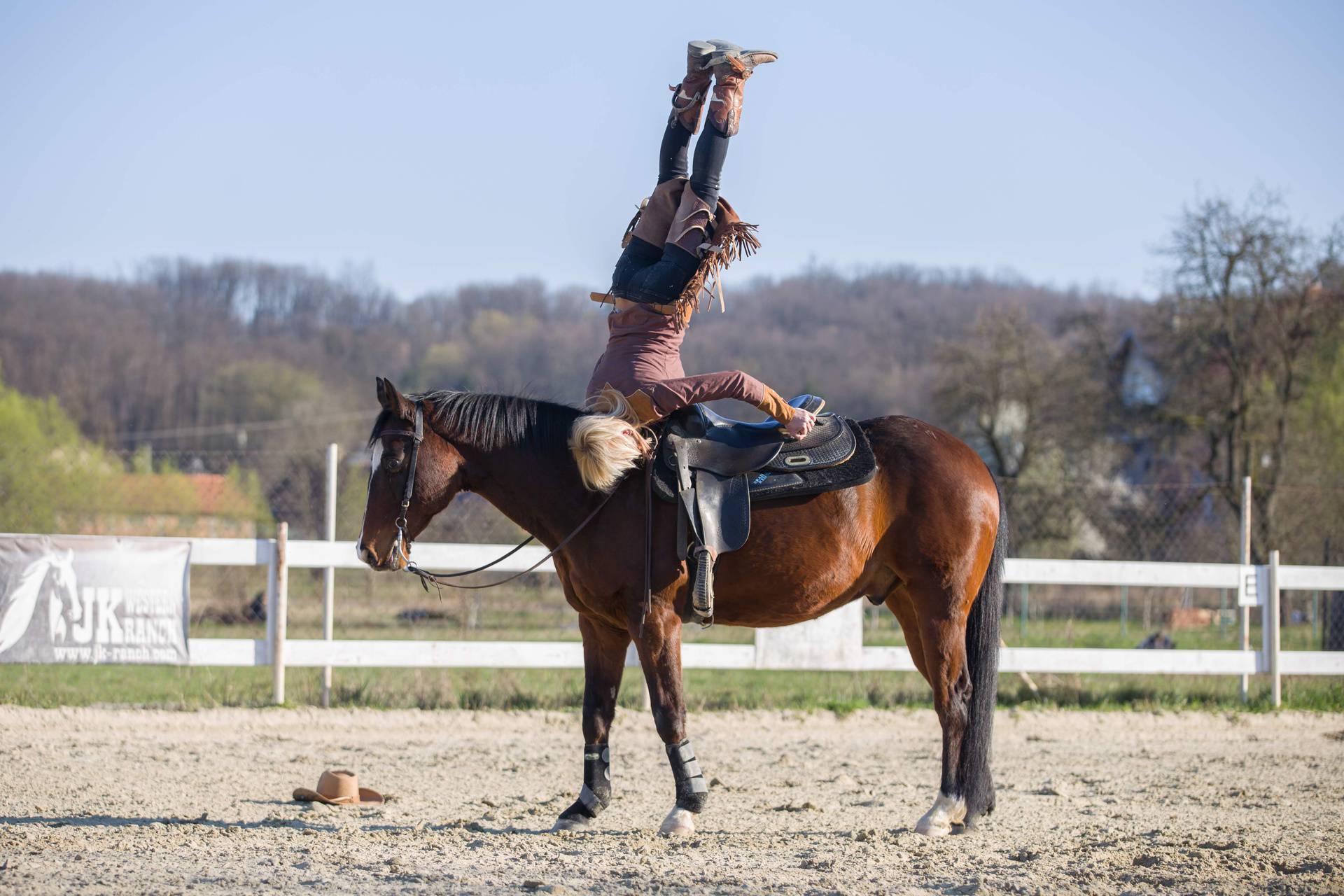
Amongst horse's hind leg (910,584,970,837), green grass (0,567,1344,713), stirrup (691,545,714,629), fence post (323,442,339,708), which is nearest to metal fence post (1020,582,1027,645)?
green grass (0,567,1344,713)

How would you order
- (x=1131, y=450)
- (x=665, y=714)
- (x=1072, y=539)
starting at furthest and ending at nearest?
(x=1131, y=450) → (x=1072, y=539) → (x=665, y=714)

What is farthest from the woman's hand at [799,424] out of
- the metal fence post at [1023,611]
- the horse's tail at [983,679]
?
the metal fence post at [1023,611]

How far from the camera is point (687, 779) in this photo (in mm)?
4766

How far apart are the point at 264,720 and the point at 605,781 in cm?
398

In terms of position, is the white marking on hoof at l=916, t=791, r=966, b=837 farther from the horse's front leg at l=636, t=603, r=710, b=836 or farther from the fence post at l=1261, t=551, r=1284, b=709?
the fence post at l=1261, t=551, r=1284, b=709

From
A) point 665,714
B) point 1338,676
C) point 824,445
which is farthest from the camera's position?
point 1338,676

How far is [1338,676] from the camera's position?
35.5 ft

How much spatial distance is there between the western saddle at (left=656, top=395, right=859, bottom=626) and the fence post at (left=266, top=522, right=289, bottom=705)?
4.63 meters

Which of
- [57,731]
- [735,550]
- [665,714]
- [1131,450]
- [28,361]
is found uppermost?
[28,361]

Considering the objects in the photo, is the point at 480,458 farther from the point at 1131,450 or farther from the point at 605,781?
the point at 1131,450

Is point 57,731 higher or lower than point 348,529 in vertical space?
lower

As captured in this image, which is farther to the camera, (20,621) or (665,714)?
(20,621)

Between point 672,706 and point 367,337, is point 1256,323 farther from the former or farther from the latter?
point 367,337

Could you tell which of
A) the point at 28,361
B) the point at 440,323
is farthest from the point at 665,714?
the point at 440,323
